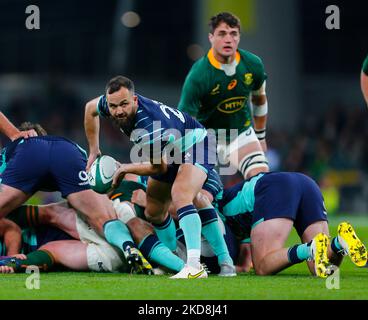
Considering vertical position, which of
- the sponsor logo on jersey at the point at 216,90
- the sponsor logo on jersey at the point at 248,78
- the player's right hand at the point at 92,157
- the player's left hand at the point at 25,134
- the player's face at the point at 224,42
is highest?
the player's face at the point at 224,42

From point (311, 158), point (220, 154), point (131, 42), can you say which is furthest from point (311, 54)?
point (220, 154)

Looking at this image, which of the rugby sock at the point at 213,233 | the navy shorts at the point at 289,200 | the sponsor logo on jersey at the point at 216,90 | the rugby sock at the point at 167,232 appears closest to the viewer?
the navy shorts at the point at 289,200

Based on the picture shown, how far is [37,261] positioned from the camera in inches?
301

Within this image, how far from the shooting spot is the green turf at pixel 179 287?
606 centimetres

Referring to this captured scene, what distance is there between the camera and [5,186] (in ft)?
26.1

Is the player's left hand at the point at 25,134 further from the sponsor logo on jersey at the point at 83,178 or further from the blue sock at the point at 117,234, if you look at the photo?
the blue sock at the point at 117,234

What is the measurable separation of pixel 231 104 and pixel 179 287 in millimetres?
3105

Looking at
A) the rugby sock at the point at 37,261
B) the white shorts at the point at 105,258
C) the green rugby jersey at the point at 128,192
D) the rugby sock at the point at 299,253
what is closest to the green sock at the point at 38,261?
the rugby sock at the point at 37,261

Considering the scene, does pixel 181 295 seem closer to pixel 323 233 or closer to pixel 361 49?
pixel 323 233

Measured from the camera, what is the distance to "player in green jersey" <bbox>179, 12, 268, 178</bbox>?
9.02 meters

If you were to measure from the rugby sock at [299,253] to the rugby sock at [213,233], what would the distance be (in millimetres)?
666

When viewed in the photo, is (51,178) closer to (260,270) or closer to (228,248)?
(228,248)

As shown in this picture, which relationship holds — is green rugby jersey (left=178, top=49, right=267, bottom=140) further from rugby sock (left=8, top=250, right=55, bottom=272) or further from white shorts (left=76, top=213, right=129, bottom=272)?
rugby sock (left=8, top=250, right=55, bottom=272)

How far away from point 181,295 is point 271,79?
14.6 m
